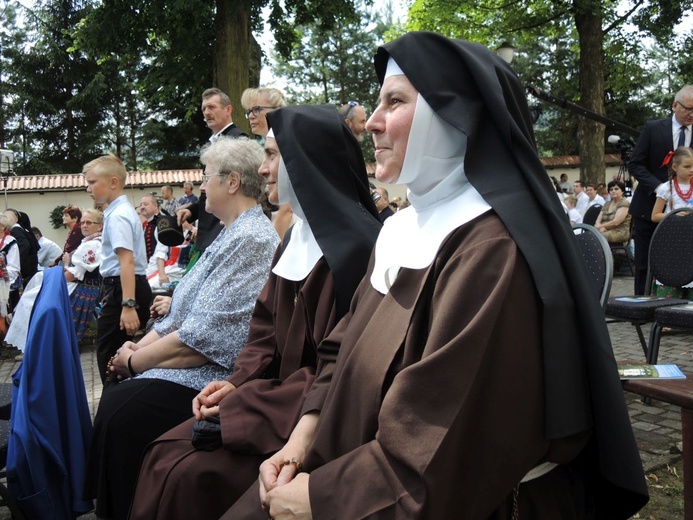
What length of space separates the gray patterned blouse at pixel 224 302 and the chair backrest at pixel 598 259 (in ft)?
4.76

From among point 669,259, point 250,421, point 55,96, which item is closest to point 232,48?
point 669,259

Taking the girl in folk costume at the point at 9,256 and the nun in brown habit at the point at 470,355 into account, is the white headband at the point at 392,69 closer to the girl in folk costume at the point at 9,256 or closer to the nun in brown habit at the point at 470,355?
the nun in brown habit at the point at 470,355

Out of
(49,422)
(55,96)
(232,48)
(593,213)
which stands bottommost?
(49,422)

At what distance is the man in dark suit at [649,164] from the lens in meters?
5.54

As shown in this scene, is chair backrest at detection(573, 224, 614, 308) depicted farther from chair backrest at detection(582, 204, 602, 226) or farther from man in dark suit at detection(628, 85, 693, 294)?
chair backrest at detection(582, 204, 602, 226)

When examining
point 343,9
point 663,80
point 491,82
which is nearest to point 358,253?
point 491,82

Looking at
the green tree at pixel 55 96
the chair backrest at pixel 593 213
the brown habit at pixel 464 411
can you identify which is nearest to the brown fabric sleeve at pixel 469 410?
the brown habit at pixel 464 411

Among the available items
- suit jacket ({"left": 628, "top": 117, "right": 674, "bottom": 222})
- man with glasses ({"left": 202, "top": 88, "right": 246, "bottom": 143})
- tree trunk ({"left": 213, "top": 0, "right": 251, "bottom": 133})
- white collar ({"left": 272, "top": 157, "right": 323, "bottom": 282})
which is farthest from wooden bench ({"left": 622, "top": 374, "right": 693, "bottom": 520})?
tree trunk ({"left": 213, "top": 0, "right": 251, "bottom": 133})

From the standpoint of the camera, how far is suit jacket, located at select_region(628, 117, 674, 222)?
561 centimetres

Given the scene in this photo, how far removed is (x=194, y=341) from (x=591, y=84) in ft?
53.6

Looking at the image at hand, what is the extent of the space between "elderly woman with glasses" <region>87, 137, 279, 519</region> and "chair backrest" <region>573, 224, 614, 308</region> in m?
1.50

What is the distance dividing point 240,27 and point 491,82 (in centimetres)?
1065

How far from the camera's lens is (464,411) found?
128 centimetres

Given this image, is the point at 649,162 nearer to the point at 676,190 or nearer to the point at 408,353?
the point at 676,190
